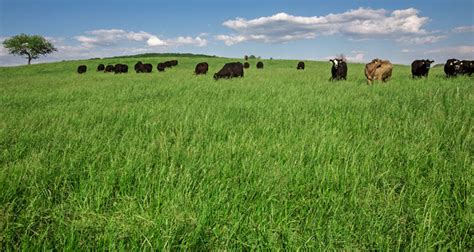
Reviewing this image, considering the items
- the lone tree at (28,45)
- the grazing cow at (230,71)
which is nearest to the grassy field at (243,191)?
the grazing cow at (230,71)

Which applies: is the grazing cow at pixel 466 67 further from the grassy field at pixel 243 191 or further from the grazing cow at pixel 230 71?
the grassy field at pixel 243 191

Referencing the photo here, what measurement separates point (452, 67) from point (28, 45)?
81.4 m

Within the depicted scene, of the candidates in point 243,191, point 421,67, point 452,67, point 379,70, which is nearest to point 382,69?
point 379,70

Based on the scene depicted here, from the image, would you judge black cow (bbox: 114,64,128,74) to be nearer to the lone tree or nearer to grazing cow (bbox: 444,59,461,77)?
grazing cow (bbox: 444,59,461,77)

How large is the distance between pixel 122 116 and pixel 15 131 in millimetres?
1495

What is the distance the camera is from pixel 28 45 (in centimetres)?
6488

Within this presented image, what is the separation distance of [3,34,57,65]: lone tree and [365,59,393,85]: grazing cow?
78.0 m

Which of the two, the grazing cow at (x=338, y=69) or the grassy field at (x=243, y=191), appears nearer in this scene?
the grassy field at (x=243, y=191)

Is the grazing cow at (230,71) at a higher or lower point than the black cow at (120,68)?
lower

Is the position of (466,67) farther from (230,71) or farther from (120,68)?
(120,68)

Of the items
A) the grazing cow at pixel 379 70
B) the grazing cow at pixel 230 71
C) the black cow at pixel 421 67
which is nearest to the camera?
the grazing cow at pixel 379 70

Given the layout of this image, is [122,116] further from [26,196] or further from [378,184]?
[378,184]

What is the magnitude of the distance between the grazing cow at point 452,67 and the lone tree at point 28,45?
80.1m

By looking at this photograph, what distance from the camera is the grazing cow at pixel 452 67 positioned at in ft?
43.6
